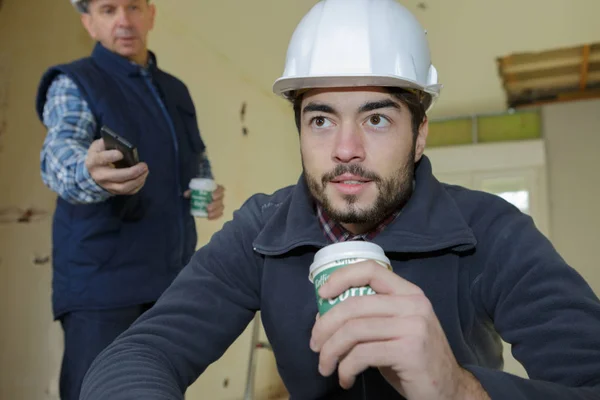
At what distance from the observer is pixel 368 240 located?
3.64 feet

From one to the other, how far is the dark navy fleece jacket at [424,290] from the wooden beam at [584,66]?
4176 millimetres

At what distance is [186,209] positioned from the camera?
6.22 ft

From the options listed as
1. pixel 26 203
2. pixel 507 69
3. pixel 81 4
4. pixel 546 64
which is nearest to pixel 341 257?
pixel 81 4

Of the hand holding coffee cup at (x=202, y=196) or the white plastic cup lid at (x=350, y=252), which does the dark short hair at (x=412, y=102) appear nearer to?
the white plastic cup lid at (x=350, y=252)

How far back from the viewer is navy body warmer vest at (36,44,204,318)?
1.62m

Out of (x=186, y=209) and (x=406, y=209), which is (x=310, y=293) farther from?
(x=186, y=209)

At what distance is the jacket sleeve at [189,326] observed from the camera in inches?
34.9

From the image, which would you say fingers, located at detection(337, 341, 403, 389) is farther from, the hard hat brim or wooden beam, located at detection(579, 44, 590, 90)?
wooden beam, located at detection(579, 44, 590, 90)

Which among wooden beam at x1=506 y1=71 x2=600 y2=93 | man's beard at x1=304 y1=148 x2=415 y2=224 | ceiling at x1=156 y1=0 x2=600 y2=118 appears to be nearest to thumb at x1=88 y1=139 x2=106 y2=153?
man's beard at x1=304 y1=148 x2=415 y2=224

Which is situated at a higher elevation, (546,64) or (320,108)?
(546,64)

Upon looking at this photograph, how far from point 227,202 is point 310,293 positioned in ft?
8.64

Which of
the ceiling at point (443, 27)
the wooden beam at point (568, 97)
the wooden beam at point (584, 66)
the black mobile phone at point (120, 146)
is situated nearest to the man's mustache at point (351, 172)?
the black mobile phone at point (120, 146)

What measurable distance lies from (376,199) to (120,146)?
0.68m

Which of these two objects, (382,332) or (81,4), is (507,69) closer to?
(81,4)
